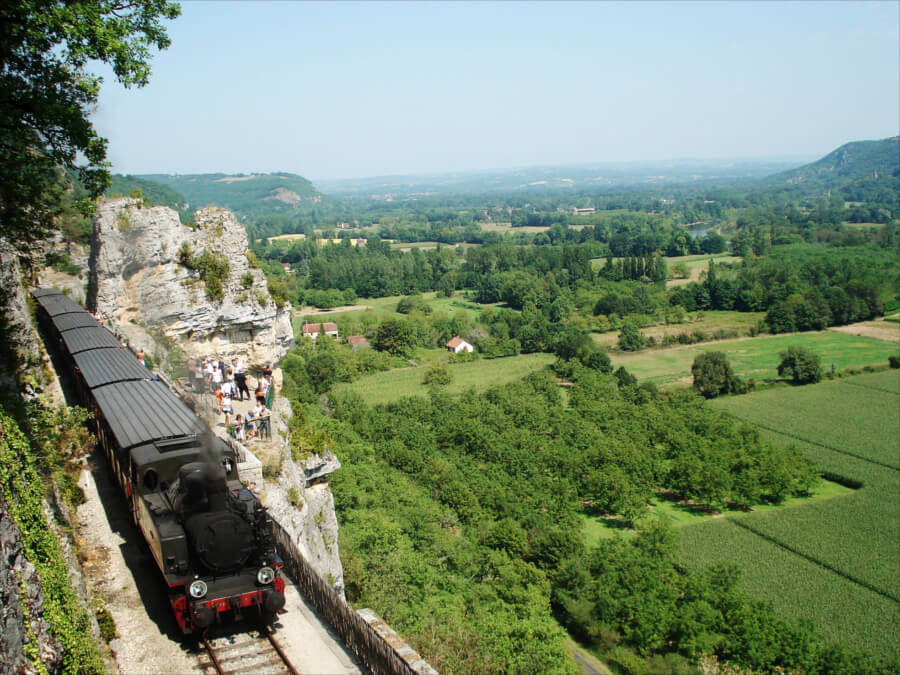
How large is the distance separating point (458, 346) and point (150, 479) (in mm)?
64502

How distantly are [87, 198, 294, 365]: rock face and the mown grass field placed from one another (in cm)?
2564

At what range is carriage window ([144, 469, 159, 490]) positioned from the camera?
37.3ft

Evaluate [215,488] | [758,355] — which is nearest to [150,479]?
[215,488]

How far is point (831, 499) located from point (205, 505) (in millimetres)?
42293

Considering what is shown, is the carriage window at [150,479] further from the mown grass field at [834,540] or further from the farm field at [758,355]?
the farm field at [758,355]

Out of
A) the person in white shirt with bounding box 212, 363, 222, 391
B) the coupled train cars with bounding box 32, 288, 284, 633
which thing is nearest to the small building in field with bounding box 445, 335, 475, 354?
the person in white shirt with bounding box 212, 363, 222, 391

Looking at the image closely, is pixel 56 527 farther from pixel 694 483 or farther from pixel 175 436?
pixel 694 483

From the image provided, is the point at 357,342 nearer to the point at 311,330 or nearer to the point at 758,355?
the point at 311,330

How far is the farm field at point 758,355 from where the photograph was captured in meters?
66.7

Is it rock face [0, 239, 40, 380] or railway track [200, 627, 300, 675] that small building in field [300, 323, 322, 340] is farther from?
railway track [200, 627, 300, 675]

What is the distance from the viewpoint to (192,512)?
10508mm

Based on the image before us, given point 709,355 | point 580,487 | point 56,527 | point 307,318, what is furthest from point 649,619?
point 307,318

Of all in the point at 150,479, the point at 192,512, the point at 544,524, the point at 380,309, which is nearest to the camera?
the point at 192,512

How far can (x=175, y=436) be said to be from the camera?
12438 mm
